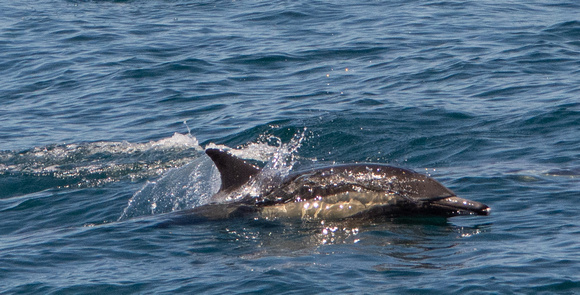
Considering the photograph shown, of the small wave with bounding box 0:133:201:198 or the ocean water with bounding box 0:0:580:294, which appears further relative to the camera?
the small wave with bounding box 0:133:201:198

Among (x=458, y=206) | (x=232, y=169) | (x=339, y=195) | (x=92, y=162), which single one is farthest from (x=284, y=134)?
(x=458, y=206)

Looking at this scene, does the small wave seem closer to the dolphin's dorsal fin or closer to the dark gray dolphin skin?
the dolphin's dorsal fin

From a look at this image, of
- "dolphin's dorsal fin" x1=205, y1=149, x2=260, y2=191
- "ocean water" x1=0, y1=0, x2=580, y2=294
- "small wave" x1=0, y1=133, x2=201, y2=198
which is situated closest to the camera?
"ocean water" x1=0, y1=0, x2=580, y2=294

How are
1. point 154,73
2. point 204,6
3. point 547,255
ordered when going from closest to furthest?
point 547,255
point 154,73
point 204,6

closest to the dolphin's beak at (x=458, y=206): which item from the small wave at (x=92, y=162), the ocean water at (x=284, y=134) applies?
the ocean water at (x=284, y=134)

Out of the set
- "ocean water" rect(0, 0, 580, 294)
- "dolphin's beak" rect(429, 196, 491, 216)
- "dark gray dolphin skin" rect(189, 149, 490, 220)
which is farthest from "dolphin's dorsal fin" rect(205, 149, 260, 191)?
"dolphin's beak" rect(429, 196, 491, 216)

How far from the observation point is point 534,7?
2533 centimetres

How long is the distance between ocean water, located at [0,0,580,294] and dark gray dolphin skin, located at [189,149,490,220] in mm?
202

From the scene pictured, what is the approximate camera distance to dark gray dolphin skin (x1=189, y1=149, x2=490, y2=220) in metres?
9.52

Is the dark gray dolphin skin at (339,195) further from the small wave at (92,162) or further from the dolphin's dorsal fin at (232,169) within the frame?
the small wave at (92,162)

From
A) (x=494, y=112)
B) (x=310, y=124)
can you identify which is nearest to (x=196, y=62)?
(x=310, y=124)

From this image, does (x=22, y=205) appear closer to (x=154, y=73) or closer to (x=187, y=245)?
(x=187, y=245)

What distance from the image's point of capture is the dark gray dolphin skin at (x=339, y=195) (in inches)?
375

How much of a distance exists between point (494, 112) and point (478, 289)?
8.45 m
